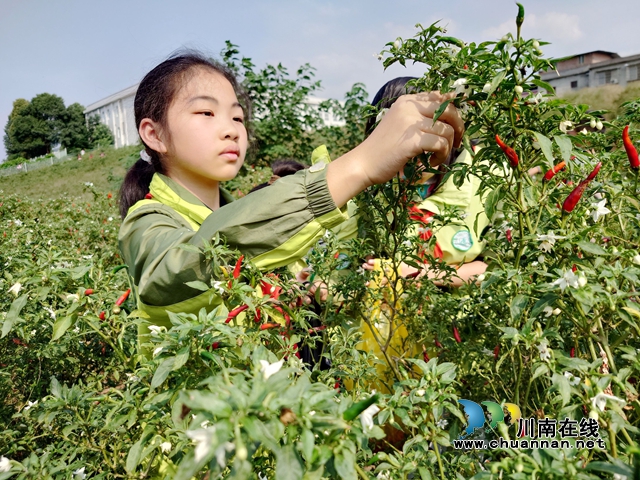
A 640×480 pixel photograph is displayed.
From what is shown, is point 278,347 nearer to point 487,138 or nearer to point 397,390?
point 397,390

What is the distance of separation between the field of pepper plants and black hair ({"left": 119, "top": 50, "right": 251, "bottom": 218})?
0.56m

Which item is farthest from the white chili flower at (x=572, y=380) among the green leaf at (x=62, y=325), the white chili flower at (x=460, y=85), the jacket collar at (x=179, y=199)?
the jacket collar at (x=179, y=199)

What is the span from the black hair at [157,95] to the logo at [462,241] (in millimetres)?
1106

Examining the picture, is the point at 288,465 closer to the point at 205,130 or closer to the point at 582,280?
the point at 582,280

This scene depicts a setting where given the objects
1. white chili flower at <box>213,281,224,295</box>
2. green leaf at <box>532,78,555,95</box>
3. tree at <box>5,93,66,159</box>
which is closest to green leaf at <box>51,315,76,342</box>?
white chili flower at <box>213,281,224,295</box>

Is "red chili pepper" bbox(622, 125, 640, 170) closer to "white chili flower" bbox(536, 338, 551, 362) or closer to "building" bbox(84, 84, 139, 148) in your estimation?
"white chili flower" bbox(536, 338, 551, 362)

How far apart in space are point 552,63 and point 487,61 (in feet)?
0.39

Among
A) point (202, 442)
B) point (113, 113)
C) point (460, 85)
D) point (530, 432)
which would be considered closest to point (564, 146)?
point (460, 85)

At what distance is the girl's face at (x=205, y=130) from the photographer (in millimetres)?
1571

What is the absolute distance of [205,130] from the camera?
1.57 meters

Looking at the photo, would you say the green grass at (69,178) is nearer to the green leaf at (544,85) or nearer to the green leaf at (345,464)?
the green leaf at (544,85)

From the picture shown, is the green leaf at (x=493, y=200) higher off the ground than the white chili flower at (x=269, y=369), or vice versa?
the green leaf at (x=493, y=200)

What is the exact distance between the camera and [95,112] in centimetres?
5547

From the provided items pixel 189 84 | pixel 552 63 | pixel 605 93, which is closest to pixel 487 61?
pixel 552 63
